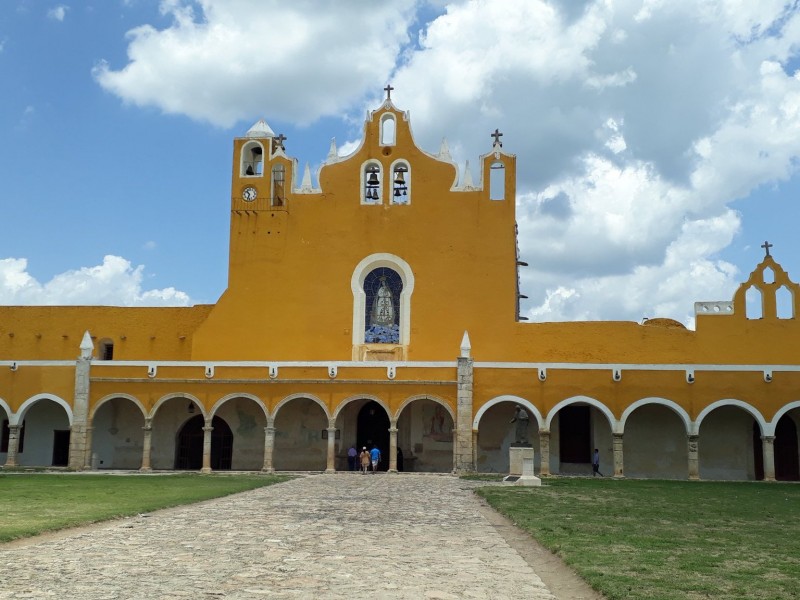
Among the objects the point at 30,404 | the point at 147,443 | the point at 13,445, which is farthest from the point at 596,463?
the point at 13,445

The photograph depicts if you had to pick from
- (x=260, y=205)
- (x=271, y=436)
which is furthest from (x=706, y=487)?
(x=260, y=205)

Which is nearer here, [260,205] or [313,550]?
[313,550]

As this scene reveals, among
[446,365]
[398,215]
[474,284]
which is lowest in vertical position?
[446,365]

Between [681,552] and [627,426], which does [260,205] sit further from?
[681,552]

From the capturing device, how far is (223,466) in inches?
1037

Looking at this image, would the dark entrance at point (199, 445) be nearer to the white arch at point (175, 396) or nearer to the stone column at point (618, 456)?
the white arch at point (175, 396)

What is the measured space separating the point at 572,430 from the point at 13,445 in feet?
55.0

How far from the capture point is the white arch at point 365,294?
1048 inches

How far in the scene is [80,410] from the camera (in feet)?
82.1

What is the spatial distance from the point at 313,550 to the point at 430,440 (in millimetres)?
16776

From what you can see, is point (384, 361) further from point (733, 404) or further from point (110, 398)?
point (733, 404)

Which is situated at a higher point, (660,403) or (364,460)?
(660,403)

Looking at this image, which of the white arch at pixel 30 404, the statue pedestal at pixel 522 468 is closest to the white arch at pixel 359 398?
the statue pedestal at pixel 522 468

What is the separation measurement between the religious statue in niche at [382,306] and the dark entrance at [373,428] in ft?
6.85
